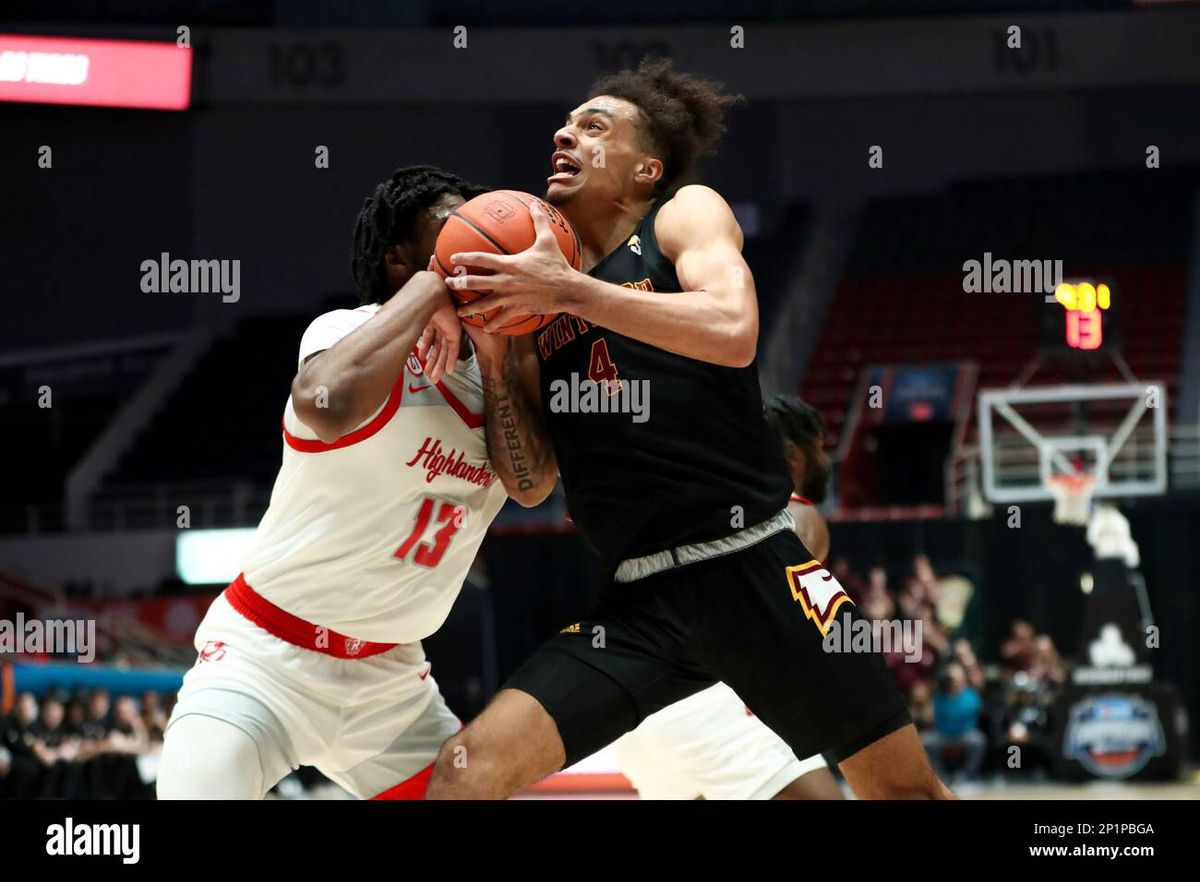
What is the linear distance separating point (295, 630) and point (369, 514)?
343 millimetres

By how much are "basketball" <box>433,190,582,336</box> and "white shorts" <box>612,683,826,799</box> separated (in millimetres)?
1691

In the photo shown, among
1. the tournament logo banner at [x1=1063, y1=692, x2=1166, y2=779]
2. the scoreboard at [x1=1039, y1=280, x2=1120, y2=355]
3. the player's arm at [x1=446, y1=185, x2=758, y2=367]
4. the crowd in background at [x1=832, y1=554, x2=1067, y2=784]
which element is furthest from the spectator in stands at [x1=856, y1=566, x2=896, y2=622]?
the player's arm at [x1=446, y1=185, x2=758, y2=367]

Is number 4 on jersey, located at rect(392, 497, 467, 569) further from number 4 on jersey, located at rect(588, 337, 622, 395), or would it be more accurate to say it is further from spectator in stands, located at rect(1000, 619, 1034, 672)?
spectator in stands, located at rect(1000, 619, 1034, 672)

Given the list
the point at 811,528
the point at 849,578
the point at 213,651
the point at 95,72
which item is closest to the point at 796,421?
the point at 811,528

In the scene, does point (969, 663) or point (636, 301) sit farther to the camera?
point (969, 663)

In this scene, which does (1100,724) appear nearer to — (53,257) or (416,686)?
(416,686)

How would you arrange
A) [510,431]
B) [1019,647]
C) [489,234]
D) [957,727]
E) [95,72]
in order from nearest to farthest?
[489,234] < [510,431] < [957,727] < [1019,647] < [95,72]

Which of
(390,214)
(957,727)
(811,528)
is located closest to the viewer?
(390,214)

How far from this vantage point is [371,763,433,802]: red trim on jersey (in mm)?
3686

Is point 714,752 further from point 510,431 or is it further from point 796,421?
point 510,431

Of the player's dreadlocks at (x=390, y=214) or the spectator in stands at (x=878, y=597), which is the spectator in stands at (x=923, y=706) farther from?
the player's dreadlocks at (x=390, y=214)

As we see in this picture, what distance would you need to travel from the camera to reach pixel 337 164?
2048 cm

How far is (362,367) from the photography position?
129 inches
